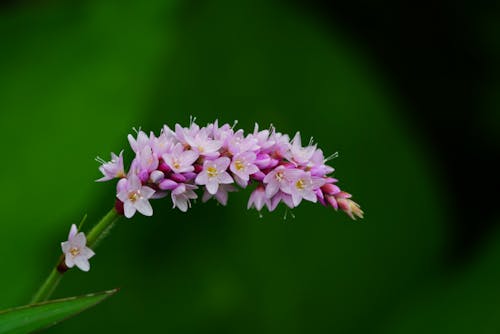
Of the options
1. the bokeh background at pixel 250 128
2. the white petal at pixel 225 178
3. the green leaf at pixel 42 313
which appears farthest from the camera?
the bokeh background at pixel 250 128

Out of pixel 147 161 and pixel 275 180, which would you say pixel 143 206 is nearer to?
pixel 147 161

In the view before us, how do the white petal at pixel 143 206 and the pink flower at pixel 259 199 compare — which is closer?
the white petal at pixel 143 206

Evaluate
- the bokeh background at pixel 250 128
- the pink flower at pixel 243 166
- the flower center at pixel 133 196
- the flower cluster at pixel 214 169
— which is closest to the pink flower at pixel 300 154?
the flower cluster at pixel 214 169

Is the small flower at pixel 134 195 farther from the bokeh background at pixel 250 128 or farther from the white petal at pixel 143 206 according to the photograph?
the bokeh background at pixel 250 128

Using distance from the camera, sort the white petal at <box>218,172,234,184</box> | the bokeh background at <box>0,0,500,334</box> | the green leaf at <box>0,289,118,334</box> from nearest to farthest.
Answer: the green leaf at <box>0,289,118,334</box>, the white petal at <box>218,172,234,184</box>, the bokeh background at <box>0,0,500,334</box>

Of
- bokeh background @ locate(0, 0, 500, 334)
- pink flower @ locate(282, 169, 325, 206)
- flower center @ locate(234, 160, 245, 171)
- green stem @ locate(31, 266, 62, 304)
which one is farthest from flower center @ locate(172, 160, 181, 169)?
bokeh background @ locate(0, 0, 500, 334)

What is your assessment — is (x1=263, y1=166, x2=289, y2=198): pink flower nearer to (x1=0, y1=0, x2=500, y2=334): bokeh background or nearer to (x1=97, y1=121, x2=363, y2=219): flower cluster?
(x1=97, y1=121, x2=363, y2=219): flower cluster

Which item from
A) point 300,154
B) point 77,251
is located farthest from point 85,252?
point 300,154
